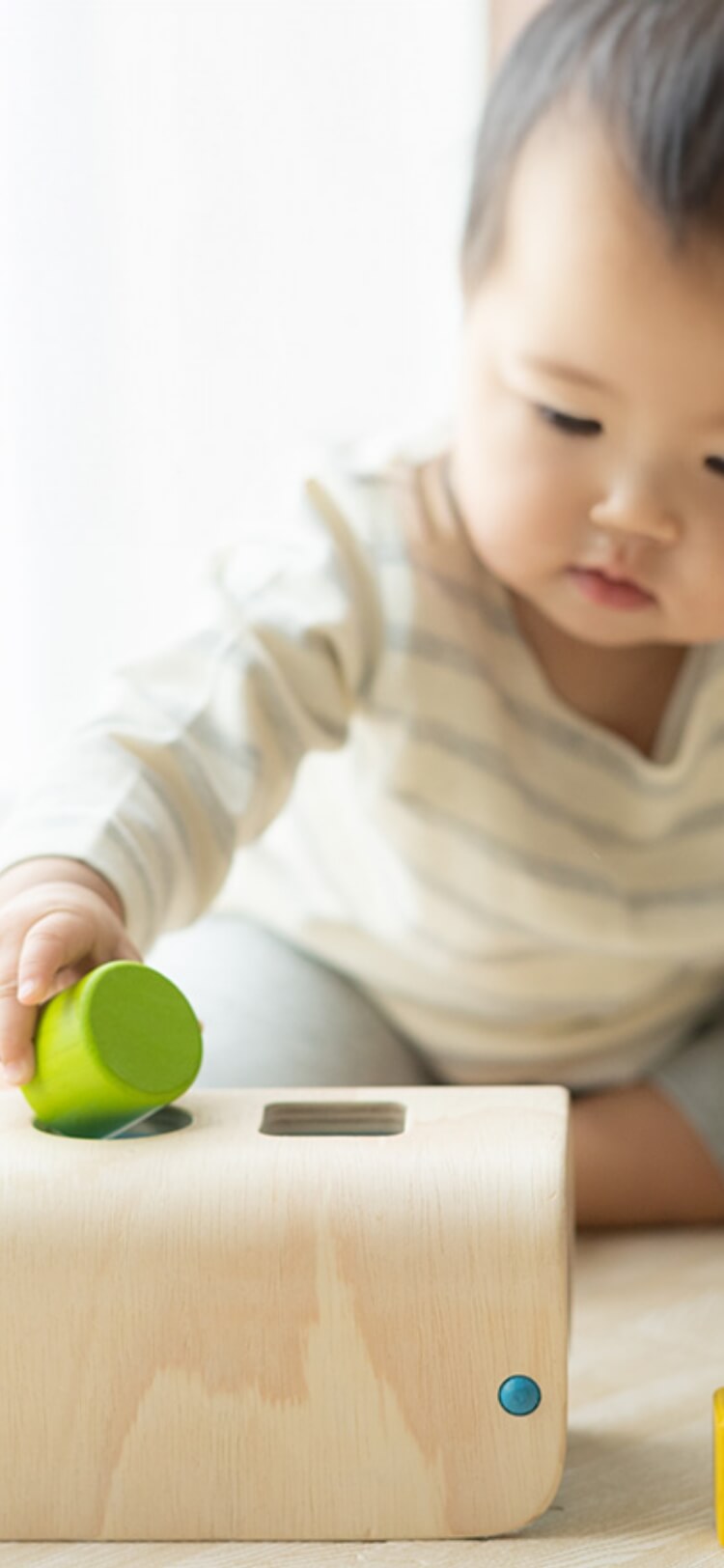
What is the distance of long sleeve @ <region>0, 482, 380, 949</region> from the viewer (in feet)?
2.06

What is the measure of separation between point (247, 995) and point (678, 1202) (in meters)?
0.21

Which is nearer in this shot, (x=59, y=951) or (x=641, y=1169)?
(x=59, y=951)

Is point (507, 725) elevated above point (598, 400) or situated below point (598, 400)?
below

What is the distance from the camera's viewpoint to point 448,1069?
91cm

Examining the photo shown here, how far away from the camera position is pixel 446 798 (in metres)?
0.84

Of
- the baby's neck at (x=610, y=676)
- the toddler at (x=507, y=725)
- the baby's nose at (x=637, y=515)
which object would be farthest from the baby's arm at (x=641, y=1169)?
the baby's nose at (x=637, y=515)

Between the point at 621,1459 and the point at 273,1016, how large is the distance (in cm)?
34

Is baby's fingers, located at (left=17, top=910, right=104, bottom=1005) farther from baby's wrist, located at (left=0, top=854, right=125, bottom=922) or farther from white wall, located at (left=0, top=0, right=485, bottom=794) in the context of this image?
white wall, located at (left=0, top=0, right=485, bottom=794)

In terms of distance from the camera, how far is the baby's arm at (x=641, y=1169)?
2.69 feet

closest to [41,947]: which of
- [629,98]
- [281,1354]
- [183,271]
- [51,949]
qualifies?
[51,949]

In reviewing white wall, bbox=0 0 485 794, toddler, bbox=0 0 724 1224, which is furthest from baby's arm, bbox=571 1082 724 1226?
white wall, bbox=0 0 485 794

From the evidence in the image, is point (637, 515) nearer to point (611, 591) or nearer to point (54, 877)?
point (611, 591)

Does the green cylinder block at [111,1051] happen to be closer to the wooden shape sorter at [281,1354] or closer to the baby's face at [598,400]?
the wooden shape sorter at [281,1354]

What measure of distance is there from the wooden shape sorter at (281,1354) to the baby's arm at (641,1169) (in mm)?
346
